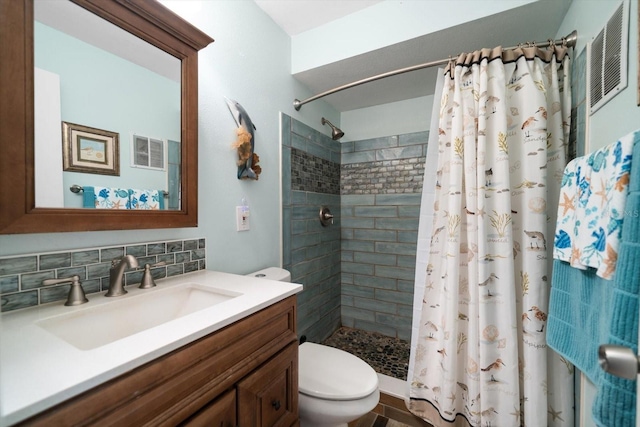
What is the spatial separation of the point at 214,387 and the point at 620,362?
821 millimetres

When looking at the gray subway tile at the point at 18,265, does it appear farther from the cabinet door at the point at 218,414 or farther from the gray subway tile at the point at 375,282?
the gray subway tile at the point at 375,282

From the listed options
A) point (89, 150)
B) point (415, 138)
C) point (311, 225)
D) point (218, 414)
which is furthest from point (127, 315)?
point (415, 138)

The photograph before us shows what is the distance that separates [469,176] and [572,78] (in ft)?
2.15

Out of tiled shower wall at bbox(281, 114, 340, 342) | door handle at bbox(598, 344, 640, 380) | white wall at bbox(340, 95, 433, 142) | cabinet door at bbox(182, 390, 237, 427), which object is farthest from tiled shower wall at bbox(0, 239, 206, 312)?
white wall at bbox(340, 95, 433, 142)

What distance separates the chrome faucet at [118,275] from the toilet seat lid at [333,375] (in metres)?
0.84

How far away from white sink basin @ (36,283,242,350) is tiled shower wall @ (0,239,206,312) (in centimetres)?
12

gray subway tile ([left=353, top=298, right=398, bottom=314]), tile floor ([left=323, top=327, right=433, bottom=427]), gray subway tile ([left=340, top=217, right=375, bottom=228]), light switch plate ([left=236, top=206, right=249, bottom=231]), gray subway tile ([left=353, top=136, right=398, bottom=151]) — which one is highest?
gray subway tile ([left=353, top=136, right=398, bottom=151])

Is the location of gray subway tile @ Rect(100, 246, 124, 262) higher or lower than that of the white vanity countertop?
higher

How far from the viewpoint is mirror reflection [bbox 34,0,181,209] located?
2.40 feet

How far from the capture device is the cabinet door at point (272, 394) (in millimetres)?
739

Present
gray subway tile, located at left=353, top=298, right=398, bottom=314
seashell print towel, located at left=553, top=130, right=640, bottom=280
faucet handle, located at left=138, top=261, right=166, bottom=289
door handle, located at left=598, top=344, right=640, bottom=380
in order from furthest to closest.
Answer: gray subway tile, located at left=353, top=298, right=398, bottom=314 < faucet handle, located at left=138, top=261, right=166, bottom=289 < seashell print towel, located at left=553, top=130, right=640, bottom=280 < door handle, located at left=598, top=344, right=640, bottom=380

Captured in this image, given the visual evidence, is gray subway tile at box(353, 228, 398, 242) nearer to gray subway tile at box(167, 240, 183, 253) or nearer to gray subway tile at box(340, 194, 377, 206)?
gray subway tile at box(340, 194, 377, 206)

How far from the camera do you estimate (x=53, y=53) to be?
0.74 metres

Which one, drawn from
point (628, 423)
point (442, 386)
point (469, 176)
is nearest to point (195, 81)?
point (469, 176)
